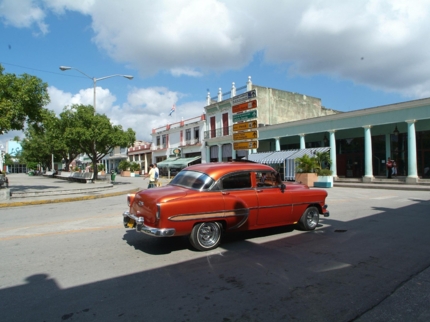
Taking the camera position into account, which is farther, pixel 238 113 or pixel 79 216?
pixel 238 113

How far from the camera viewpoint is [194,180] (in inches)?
252

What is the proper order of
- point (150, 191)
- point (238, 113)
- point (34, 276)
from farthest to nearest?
point (238, 113)
point (150, 191)
point (34, 276)

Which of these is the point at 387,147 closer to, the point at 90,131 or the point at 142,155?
the point at 90,131

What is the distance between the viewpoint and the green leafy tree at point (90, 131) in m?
25.6

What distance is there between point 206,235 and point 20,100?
14.1 metres

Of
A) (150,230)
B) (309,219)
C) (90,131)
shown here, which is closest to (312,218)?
(309,219)

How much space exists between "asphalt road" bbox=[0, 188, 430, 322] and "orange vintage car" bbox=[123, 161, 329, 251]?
40cm

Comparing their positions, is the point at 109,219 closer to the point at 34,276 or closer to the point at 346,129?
the point at 34,276

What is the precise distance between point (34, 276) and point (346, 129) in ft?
86.8

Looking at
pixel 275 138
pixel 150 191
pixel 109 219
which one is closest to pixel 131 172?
pixel 275 138

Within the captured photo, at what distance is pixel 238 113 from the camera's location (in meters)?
14.5

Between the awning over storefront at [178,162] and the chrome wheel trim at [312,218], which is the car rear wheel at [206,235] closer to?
the chrome wheel trim at [312,218]

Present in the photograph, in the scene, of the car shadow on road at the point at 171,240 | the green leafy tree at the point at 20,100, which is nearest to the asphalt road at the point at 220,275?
the car shadow on road at the point at 171,240

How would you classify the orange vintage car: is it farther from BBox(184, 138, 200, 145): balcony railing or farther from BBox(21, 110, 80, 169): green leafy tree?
BBox(184, 138, 200, 145): balcony railing
